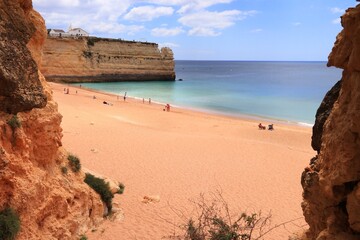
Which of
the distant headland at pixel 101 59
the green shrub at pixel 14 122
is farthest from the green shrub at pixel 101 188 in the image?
the distant headland at pixel 101 59

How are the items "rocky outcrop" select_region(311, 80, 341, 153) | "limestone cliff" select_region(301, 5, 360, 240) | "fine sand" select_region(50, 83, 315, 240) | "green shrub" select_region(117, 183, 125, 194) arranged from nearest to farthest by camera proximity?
"limestone cliff" select_region(301, 5, 360, 240) < "rocky outcrop" select_region(311, 80, 341, 153) < "fine sand" select_region(50, 83, 315, 240) < "green shrub" select_region(117, 183, 125, 194)

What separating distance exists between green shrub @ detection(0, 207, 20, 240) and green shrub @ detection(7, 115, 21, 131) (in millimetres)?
1507

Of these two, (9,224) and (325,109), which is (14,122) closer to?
(9,224)

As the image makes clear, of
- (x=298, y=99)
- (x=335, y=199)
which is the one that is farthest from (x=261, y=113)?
(x=335, y=199)

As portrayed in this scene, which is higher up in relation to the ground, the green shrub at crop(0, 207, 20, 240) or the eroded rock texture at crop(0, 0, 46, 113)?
the eroded rock texture at crop(0, 0, 46, 113)

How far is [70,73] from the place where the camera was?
63.2m

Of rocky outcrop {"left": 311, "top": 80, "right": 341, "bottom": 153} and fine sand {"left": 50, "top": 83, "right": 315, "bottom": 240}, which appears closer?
rocky outcrop {"left": 311, "top": 80, "right": 341, "bottom": 153}

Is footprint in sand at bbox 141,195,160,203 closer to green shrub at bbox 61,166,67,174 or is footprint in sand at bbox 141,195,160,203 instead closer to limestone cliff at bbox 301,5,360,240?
green shrub at bbox 61,166,67,174

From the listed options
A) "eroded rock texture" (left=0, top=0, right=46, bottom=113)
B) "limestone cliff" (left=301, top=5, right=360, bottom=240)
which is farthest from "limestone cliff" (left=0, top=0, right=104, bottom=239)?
"limestone cliff" (left=301, top=5, right=360, bottom=240)

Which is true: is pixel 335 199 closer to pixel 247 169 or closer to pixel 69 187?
pixel 69 187

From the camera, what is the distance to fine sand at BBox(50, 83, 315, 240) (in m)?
11.0

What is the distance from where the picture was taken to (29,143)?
7398 mm

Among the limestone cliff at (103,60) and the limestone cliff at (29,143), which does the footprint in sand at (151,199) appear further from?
the limestone cliff at (103,60)

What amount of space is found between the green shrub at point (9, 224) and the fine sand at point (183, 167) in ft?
8.99
